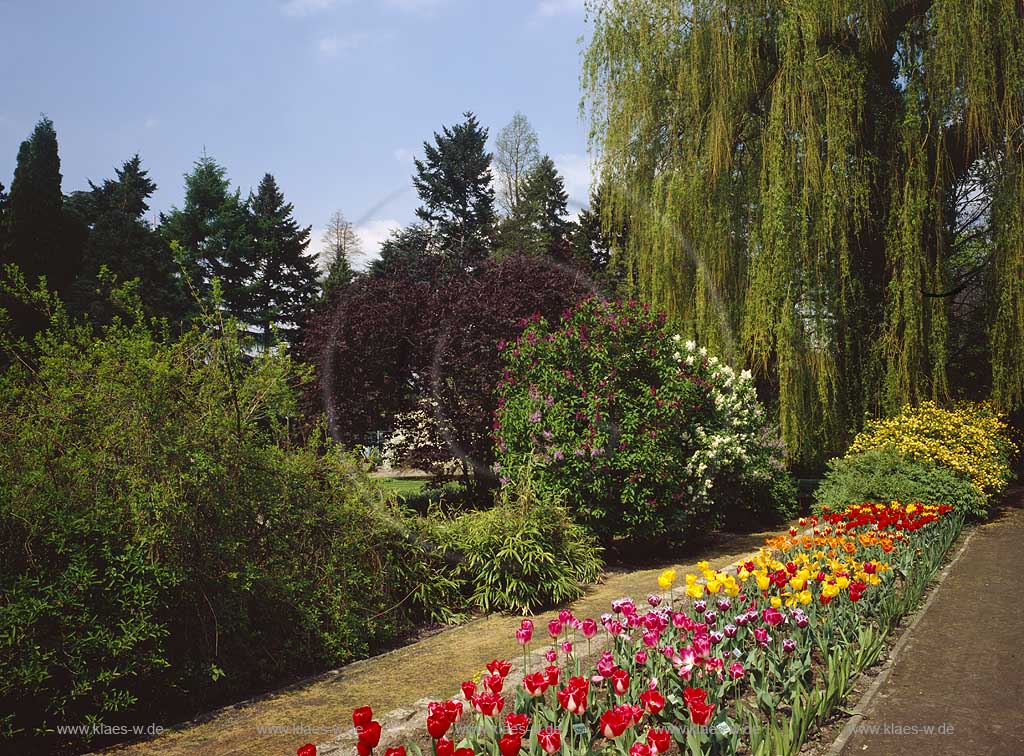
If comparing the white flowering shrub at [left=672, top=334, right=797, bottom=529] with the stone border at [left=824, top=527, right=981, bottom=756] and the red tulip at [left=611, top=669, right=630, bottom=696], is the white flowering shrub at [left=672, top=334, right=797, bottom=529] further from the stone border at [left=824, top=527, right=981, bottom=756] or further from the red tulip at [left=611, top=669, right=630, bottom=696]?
the red tulip at [left=611, top=669, right=630, bottom=696]

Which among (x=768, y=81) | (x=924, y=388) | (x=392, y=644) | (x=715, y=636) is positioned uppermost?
(x=768, y=81)

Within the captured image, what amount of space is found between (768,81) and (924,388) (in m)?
5.33

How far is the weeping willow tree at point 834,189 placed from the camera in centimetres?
982

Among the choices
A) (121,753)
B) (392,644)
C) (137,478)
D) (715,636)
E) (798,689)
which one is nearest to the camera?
(798,689)

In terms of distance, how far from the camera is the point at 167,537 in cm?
399

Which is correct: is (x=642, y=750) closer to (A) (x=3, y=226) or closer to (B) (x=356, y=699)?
(B) (x=356, y=699)

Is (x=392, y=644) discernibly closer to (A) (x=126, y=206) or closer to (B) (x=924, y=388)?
(B) (x=924, y=388)

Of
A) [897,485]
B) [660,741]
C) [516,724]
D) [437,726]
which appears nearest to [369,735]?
[437,726]

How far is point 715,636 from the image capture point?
3.88 meters

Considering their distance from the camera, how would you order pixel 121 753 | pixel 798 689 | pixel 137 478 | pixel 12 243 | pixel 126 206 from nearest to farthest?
pixel 798 689, pixel 121 753, pixel 137 478, pixel 12 243, pixel 126 206

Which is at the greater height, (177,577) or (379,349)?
(379,349)

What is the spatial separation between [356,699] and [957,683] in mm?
3473

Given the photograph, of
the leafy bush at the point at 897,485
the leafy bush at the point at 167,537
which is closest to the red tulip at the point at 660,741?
the leafy bush at the point at 167,537

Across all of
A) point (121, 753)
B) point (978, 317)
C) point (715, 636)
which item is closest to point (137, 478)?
point (121, 753)
